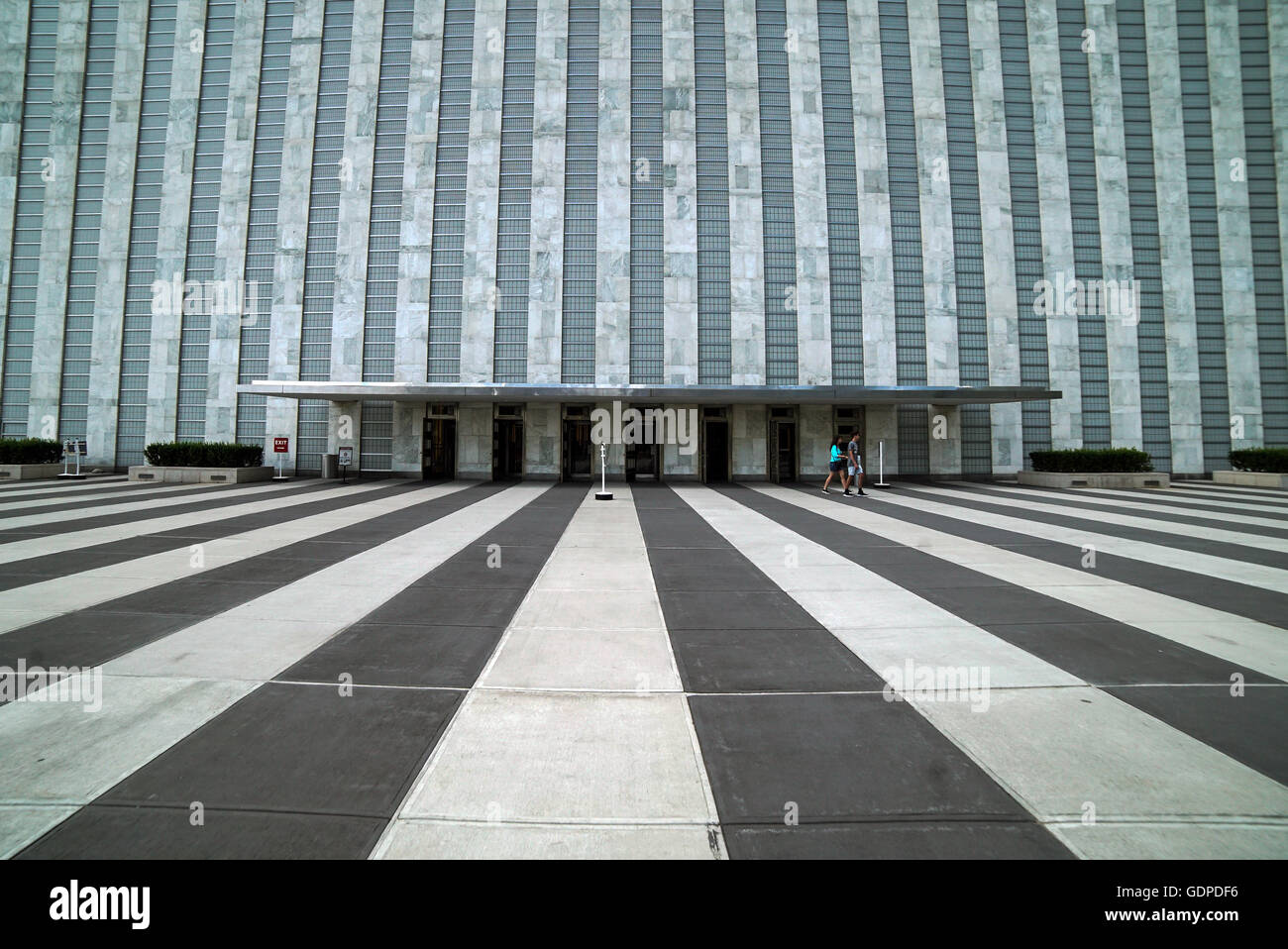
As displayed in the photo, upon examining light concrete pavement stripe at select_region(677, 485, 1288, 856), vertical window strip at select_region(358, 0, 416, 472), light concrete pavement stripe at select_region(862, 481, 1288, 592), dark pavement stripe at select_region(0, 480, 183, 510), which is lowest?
light concrete pavement stripe at select_region(677, 485, 1288, 856)

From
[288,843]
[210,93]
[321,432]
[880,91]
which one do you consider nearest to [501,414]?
[321,432]

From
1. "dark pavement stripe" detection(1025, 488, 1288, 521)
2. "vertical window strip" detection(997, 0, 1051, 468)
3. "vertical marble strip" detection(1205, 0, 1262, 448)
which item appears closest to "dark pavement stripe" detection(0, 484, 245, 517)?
"dark pavement stripe" detection(1025, 488, 1288, 521)

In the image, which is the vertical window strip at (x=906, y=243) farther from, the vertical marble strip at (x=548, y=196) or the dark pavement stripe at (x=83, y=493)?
the dark pavement stripe at (x=83, y=493)

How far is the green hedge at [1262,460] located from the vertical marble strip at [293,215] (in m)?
40.5

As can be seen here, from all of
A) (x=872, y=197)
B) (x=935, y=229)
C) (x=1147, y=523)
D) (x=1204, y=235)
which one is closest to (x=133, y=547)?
(x=1147, y=523)

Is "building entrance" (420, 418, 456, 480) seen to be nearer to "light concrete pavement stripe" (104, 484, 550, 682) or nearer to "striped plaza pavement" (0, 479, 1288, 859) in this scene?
"striped plaza pavement" (0, 479, 1288, 859)

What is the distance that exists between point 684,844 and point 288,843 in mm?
1656

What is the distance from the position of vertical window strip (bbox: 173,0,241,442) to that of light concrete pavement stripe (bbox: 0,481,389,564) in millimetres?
15407

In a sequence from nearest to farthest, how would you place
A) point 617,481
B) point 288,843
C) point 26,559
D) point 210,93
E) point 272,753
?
1. point 288,843
2. point 272,753
3. point 26,559
4. point 617,481
5. point 210,93

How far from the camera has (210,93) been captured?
2712 centimetres

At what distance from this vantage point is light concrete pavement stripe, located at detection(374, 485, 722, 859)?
2.46 m

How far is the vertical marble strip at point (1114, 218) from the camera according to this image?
86.6ft

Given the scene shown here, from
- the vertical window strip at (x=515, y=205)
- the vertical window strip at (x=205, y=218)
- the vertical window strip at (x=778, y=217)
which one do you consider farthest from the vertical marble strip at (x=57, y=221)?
the vertical window strip at (x=778, y=217)
